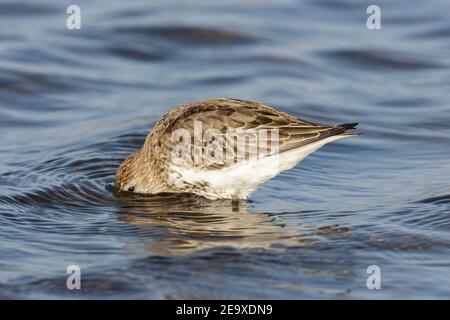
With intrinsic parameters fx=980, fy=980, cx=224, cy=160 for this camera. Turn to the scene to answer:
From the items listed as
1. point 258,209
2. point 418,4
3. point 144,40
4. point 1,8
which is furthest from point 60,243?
point 418,4

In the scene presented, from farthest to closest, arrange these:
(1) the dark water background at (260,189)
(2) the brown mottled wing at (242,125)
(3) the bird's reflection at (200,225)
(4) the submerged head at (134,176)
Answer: (4) the submerged head at (134,176) < (2) the brown mottled wing at (242,125) < (3) the bird's reflection at (200,225) < (1) the dark water background at (260,189)

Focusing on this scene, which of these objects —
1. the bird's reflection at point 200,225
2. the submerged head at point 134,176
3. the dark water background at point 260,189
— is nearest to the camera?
the dark water background at point 260,189

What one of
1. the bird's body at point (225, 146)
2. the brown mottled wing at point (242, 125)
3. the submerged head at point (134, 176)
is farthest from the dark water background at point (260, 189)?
the brown mottled wing at point (242, 125)

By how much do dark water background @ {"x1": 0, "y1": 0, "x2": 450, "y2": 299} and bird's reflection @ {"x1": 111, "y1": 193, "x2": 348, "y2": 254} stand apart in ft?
0.10

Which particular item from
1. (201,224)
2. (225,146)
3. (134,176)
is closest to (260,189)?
(225,146)

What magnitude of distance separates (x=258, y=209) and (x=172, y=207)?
90 cm

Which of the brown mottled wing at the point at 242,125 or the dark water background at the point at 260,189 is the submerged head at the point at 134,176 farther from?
the brown mottled wing at the point at 242,125

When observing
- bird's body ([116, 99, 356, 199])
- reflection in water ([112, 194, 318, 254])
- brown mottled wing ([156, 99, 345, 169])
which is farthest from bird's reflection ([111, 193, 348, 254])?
brown mottled wing ([156, 99, 345, 169])

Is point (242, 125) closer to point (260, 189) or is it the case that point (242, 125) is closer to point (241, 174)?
point (241, 174)

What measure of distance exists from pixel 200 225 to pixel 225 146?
0.86m

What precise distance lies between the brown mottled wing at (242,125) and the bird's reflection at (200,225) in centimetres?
52

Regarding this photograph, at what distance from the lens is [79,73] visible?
51.0 ft

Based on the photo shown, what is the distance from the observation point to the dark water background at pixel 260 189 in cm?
Result: 820

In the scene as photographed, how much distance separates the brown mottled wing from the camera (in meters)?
9.65
